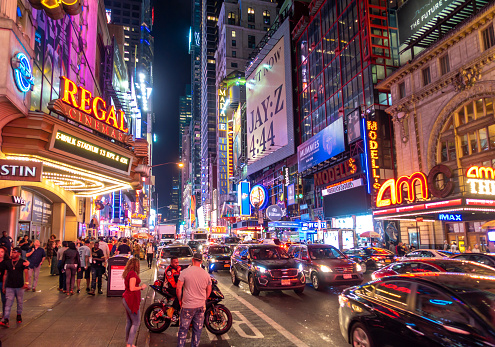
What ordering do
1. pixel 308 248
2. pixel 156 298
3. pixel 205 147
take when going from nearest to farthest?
pixel 156 298 → pixel 308 248 → pixel 205 147

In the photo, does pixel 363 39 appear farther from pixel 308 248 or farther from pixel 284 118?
pixel 308 248

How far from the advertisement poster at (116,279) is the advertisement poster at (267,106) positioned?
50.2 meters

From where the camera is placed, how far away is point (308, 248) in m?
15.8

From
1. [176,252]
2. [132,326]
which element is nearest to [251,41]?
[176,252]

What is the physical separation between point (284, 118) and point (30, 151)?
4871 cm

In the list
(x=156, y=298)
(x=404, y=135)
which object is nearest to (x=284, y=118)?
(x=404, y=135)

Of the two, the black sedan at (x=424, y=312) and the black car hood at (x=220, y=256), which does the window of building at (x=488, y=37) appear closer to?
the black car hood at (x=220, y=256)

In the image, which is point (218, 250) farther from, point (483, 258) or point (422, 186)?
point (483, 258)

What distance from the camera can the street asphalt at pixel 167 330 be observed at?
736 centimetres

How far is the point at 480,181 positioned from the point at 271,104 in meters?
49.0

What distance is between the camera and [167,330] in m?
8.64

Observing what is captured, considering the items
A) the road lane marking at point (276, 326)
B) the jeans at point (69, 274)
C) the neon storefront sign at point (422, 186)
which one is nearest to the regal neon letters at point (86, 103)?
the jeans at point (69, 274)

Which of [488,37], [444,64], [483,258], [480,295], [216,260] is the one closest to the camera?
[480,295]

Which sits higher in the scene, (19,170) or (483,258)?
(19,170)
